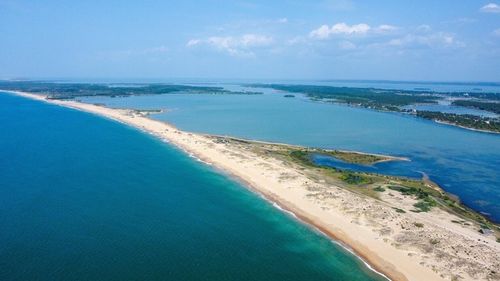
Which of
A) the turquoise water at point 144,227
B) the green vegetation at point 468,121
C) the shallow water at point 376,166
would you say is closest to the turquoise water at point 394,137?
the shallow water at point 376,166

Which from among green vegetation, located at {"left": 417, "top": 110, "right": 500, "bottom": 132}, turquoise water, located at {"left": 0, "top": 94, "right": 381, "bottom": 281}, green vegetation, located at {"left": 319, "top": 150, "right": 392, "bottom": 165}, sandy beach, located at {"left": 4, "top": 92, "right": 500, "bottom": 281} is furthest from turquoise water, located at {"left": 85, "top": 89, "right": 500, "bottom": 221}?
turquoise water, located at {"left": 0, "top": 94, "right": 381, "bottom": 281}

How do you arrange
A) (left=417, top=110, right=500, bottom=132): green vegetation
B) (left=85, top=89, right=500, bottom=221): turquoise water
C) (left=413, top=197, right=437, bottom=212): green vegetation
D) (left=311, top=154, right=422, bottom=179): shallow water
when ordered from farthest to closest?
(left=417, top=110, right=500, bottom=132): green vegetation → (left=311, top=154, right=422, bottom=179): shallow water → (left=85, top=89, right=500, bottom=221): turquoise water → (left=413, top=197, right=437, bottom=212): green vegetation

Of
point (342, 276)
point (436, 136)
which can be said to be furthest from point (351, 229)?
point (436, 136)

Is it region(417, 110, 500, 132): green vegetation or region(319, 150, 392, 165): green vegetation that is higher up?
region(417, 110, 500, 132): green vegetation

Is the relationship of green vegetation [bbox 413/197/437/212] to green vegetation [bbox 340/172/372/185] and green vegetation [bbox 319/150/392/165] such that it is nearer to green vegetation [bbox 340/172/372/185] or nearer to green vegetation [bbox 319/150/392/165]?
green vegetation [bbox 340/172/372/185]

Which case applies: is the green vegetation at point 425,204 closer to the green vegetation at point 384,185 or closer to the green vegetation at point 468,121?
the green vegetation at point 384,185

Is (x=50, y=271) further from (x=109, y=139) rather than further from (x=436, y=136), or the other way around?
(x=436, y=136)

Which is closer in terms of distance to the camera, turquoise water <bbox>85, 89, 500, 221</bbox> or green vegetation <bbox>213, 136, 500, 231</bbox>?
green vegetation <bbox>213, 136, 500, 231</bbox>
